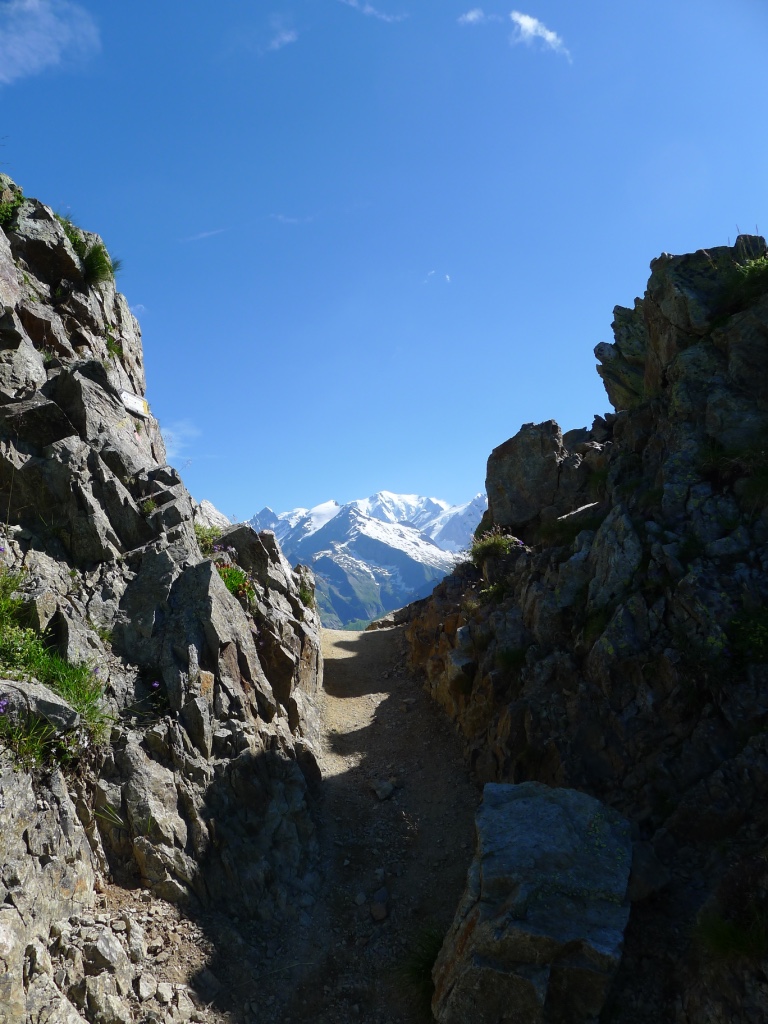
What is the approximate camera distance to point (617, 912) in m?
8.88

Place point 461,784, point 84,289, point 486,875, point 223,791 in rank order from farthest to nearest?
point 84,289, point 461,784, point 223,791, point 486,875

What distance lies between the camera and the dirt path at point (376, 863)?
35.1 ft

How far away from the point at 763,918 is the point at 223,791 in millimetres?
9831

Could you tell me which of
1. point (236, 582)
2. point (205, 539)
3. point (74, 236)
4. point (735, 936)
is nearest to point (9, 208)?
point (74, 236)

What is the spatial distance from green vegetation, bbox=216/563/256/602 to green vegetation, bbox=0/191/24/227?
1404 cm

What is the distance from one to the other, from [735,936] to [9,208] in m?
27.0

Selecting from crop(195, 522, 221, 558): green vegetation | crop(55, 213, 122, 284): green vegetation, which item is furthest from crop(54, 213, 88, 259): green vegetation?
crop(195, 522, 221, 558): green vegetation

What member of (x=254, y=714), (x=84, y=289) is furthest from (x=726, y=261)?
(x=84, y=289)

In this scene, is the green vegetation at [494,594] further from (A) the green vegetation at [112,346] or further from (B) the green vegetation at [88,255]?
(B) the green vegetation at [88,255]

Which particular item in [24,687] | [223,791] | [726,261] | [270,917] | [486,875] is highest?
[726,261]

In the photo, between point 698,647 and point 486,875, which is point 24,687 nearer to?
point 486,875

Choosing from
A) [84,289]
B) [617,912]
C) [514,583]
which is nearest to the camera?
[617,912]

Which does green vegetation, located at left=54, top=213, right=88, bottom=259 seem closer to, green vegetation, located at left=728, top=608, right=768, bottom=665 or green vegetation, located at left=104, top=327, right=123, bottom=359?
green vegetation, located at left=104, top=327, right=123, bottom=359

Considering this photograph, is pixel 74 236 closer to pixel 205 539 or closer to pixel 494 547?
pixel 205 539
